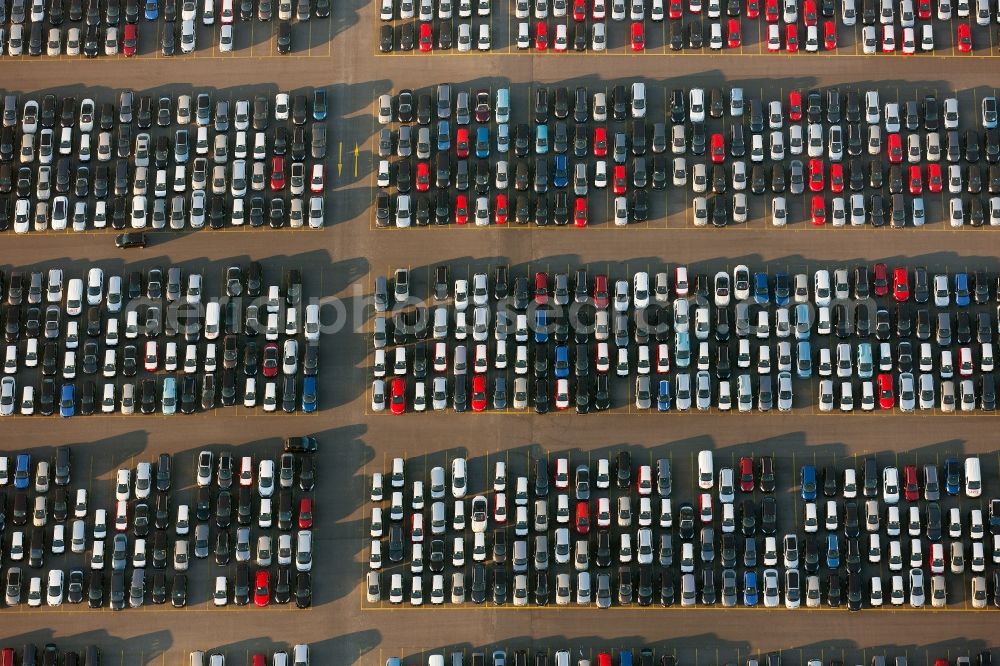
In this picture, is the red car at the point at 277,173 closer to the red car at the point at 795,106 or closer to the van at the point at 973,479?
the red car at the point at 795,106

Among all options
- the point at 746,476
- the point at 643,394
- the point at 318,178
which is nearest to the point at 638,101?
the point at 643,394

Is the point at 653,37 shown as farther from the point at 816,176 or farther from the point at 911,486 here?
the point at 911,486

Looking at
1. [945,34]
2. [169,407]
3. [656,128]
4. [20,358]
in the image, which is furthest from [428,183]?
[945,34]

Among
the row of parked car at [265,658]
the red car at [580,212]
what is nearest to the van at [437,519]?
the row of parked car at [265,658]

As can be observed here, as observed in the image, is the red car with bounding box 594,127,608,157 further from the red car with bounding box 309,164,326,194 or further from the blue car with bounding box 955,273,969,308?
the blue car with bounding box 955,273,969,308

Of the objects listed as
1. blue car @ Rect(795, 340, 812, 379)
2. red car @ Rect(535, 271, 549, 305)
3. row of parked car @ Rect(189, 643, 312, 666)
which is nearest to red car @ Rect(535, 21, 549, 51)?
red car @ Rect(535, 271, 549, 305)

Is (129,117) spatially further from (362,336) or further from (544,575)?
(544,575)
